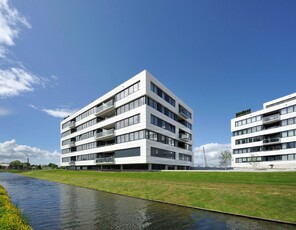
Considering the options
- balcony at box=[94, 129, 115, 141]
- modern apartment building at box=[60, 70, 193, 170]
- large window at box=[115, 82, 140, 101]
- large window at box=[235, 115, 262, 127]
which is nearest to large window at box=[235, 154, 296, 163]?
large window at box=[235, 115, 262, 127]

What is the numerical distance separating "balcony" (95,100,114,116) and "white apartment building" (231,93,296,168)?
41.4 meters

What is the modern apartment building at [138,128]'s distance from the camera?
1885 inches

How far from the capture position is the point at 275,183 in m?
24.0

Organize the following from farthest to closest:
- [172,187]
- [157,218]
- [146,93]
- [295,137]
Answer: [295,137]
[146,93]
[172,187]
[157,218]

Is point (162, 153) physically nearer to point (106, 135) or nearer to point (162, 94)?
point (162, 94)

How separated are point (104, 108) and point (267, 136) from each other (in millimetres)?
50332

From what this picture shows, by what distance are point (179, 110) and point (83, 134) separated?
31797mm

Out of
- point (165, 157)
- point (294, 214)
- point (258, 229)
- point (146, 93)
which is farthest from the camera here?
point (165, 157)

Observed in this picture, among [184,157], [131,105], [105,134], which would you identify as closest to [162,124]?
[131,105]

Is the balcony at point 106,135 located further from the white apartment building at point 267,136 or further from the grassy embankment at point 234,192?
the white apartment building at point 267,136

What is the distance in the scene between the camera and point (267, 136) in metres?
74.4

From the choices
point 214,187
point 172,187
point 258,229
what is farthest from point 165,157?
point 258,229

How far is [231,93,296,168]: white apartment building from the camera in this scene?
65.0 m

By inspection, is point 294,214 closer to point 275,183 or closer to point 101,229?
point 275,183
